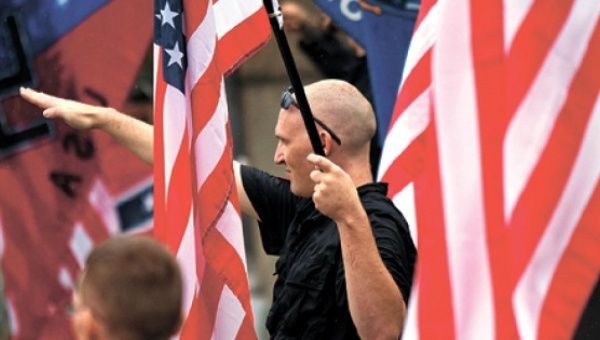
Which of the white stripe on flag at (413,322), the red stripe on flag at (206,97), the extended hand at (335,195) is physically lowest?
the red stripe on flag at (206,97)

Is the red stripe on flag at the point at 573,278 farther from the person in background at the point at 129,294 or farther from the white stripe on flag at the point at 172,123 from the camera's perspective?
the white stripe on flag at the point at 172,123

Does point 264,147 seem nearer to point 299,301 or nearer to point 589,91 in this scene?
point 299,301

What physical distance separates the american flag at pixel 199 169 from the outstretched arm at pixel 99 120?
29cm

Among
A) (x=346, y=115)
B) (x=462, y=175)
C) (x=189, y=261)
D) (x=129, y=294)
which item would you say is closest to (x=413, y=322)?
(x=462, y=175)

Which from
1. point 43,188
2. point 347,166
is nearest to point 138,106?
point 43,188

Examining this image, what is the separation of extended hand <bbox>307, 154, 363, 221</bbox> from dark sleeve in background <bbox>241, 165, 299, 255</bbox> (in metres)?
1.18

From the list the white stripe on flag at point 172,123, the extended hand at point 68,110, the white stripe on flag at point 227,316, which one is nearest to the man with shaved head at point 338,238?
the white stripe on flag at point 227,316

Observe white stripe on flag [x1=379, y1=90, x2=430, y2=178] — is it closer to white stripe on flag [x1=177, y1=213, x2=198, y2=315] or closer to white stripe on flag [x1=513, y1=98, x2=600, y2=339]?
white stripe on flag [x1=177, y1=213, x2=198, y2=315]

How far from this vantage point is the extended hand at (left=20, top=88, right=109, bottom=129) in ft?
21.4

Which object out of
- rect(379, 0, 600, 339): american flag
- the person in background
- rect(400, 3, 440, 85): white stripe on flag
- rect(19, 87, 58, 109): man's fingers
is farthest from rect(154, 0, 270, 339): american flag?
the person in background

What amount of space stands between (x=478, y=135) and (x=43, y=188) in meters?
4.46

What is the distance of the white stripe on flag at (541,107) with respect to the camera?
4582 millimetres

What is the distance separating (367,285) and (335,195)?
28 centimetres

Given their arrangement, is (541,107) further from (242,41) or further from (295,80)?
(242,41)
